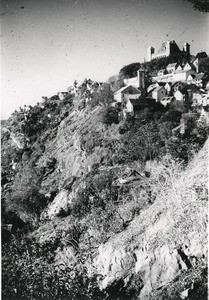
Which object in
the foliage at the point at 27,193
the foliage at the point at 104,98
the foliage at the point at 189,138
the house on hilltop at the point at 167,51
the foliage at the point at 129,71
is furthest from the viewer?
the house on hilltop at the point at 167,51

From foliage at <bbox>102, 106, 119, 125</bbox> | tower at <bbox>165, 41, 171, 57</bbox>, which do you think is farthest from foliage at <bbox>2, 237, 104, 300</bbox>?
tower at <bbox>165, 41, 171, 57</bbox>

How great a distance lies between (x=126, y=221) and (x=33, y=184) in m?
4.94

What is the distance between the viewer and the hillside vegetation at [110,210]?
22.5 ft

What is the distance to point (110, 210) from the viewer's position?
10.4 m

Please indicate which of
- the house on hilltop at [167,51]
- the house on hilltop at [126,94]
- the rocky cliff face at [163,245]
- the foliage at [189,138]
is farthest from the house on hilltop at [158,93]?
the rocky cliff face at [163,245]

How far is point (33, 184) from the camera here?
506 inches

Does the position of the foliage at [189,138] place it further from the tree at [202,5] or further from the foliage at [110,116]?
the tree at [202,5]

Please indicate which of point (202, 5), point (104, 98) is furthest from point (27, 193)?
point (104, 98)

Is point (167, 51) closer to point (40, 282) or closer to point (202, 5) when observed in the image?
point (202, 5)

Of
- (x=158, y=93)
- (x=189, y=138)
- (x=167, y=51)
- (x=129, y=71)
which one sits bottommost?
(x=189, y=138)

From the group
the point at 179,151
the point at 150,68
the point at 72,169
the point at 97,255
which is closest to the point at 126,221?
the point at 97,255

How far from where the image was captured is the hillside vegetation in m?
6.86

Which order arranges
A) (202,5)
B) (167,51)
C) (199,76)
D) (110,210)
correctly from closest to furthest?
(202,5) → (110,210) → (199,76) → (167,51)

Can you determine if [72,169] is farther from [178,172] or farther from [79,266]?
[79,266]
